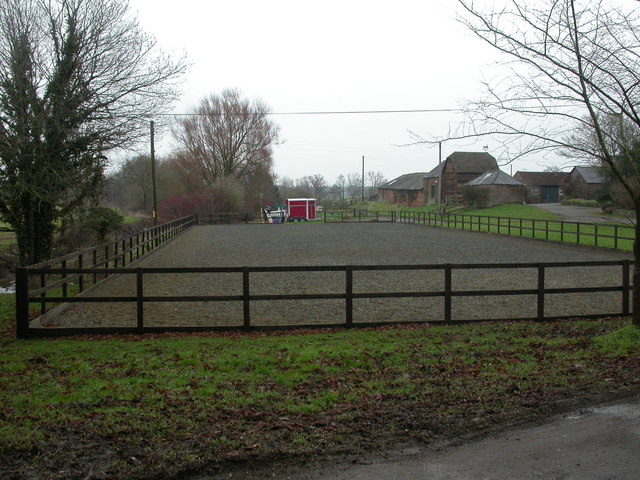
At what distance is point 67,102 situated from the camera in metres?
15.2

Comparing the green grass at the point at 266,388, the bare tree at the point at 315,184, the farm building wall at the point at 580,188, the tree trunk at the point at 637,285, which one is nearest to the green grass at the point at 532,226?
the farm building wall at the point at 580,188

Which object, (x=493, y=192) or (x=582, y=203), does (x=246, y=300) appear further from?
(x=493, y=192)

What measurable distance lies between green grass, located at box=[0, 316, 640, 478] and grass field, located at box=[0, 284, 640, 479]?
2cm

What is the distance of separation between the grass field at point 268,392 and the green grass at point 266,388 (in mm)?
16

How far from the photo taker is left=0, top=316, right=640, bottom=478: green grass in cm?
414

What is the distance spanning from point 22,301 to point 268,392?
509 centimetres

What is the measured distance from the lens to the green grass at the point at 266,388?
4141 mm

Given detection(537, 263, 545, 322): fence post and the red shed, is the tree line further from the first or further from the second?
detection(537, 263, 545, 322): fence post

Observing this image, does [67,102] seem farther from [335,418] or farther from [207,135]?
[207,135]

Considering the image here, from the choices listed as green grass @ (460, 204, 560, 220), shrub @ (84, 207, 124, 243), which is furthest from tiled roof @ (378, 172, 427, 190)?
shrub @ (84, 207, 124, 243)

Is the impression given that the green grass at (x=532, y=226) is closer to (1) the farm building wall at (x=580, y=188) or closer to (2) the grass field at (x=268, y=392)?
(1) the farm building wall at (x=580, y=188)

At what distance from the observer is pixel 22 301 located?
8.42 meters

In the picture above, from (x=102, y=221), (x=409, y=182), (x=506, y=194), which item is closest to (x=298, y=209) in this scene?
(x=506, y=194)

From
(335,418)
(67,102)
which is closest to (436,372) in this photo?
(335,418)
